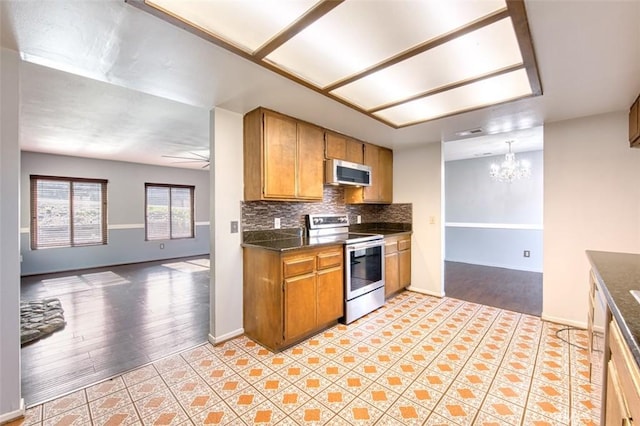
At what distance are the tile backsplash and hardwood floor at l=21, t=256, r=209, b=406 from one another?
4.33 feet

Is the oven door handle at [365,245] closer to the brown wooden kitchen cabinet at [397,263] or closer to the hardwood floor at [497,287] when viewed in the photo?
the brown wooden kitchen cabinet at [397,263]

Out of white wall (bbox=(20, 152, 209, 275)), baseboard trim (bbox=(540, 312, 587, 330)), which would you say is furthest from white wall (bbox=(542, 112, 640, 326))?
white wall (bbox=(20, 152, 209, 275))

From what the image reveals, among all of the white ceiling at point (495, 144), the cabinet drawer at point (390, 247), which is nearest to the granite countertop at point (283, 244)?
the cabinet drawer at point (390, 247)

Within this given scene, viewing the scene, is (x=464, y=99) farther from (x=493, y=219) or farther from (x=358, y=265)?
(x=493, y=219)

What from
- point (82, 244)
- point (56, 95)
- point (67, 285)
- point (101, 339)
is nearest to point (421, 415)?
point (101, 339)

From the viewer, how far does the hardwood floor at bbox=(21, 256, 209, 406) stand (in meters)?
2.15

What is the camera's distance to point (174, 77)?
196 cm

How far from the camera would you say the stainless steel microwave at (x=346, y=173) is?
10.9 ft

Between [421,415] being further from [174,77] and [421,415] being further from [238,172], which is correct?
[174,77]

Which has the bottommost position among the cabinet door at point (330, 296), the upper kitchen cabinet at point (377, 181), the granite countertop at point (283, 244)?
the cabinet door at point (330, 296)

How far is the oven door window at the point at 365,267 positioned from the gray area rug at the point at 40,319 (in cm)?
322

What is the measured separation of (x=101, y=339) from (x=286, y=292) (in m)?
1.96

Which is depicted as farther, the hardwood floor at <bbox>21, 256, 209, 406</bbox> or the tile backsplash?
the tile backsplash

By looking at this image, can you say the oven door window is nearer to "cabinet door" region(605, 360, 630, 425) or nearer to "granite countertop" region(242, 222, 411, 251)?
"granite countertop" region(242, 222, 411, 251)
